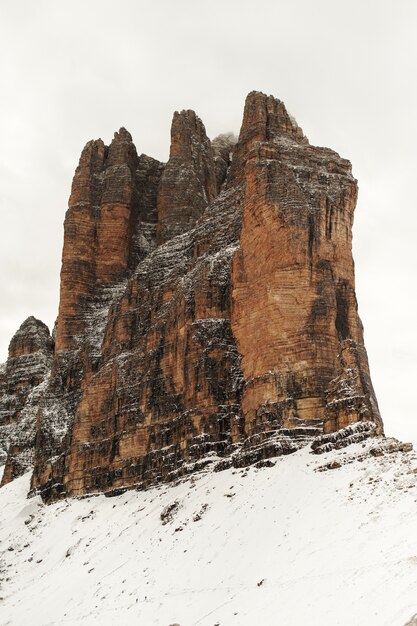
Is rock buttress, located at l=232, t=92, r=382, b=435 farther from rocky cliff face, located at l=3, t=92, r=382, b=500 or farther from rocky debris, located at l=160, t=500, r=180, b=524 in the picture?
rocky debris, located at l=160, t=500, r=180, b=524

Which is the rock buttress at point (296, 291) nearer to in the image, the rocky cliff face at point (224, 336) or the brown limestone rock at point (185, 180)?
the rocky cliff face at point (224, 336)

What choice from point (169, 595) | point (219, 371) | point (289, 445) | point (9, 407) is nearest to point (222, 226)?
point (219, 371)

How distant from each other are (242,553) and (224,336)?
74.4 feet

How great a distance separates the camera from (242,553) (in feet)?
114

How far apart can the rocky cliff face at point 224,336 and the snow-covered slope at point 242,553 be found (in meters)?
3.85

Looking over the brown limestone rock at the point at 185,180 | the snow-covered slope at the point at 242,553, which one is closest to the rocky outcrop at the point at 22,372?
the brown limestone rock at the point at 185,180

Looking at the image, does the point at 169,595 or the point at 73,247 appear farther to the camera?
the point at 73,247

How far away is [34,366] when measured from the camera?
100 metres

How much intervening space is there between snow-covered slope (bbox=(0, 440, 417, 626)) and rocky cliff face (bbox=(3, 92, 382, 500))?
3.85 metres

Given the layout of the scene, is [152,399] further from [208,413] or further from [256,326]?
[256,326]

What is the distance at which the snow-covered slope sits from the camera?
24625 millimetres

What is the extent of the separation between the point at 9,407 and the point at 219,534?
66515 mm

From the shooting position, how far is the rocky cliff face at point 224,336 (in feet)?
157

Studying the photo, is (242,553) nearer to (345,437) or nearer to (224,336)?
(345,437)
